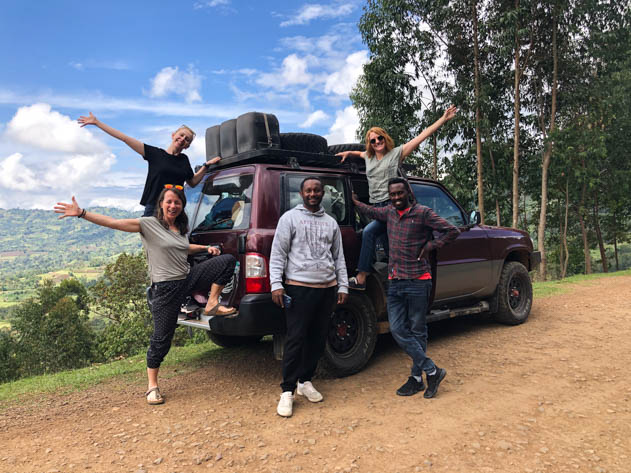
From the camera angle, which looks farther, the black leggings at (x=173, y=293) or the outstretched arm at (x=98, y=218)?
Result: the black leggings at (x=173, y=293)

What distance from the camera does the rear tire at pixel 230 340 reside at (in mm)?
5784

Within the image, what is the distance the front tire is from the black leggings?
118 cm

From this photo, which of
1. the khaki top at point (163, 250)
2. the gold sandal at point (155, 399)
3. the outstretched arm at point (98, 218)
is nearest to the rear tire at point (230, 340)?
the gold sandal at point (155, 399)

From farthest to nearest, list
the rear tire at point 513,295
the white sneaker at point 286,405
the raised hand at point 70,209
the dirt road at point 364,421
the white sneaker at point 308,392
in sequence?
the rear tire at point 513,295, the white sneaker at point 308,392, the white sneaker at point 286,405, the raised hand at point 70,209, the dirt road at point 364,421

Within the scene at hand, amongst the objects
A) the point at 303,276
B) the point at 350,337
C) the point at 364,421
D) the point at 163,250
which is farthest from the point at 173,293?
the point at 364,421

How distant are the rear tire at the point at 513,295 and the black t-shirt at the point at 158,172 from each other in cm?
437

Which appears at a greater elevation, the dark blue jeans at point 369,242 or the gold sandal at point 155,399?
the dark blue jeans at point 369,242

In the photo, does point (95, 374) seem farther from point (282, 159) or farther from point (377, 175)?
point (377, 175)

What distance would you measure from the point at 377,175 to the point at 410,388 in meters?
2.01

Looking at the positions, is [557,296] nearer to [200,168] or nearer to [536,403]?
[536,403]

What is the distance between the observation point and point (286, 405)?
3.66 m

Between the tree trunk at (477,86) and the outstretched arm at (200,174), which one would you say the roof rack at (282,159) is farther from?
the tree trunk at (477,86)

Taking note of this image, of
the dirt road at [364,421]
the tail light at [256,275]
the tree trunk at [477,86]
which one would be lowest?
the dirt road at [364,421]

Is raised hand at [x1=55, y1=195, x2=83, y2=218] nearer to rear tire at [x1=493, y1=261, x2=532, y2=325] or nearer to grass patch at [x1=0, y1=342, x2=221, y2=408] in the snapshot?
grass patch at [x1=0, y1=342, x2=221, y2=408]
